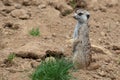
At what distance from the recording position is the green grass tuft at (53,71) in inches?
225

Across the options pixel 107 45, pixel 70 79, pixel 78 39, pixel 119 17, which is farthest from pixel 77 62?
pixel 119 17

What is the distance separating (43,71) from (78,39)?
129 cm

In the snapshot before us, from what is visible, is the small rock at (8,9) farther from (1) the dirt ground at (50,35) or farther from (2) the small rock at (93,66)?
(2) the small rock at (93,66)

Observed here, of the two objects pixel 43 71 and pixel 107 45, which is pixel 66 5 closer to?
pixel 107 45

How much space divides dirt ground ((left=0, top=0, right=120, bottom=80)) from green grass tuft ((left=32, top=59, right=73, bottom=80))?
321 mm

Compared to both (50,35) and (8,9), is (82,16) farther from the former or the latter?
(8,9)

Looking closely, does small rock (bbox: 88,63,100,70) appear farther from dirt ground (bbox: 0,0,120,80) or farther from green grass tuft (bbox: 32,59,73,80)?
green grass tuft (bbox: 32,59,73,80)

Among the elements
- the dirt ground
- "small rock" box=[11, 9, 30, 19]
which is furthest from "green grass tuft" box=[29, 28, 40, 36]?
"small rock" box=[11, 9, 30, 19]

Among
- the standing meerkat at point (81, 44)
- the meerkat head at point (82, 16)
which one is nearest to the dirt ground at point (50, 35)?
the standing meerkat at point (81, 44)

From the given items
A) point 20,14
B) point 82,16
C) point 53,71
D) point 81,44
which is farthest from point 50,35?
point 53,71

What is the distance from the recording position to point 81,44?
6762 millimetres

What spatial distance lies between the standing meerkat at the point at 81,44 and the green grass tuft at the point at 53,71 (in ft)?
3.02

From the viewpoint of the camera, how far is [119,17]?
29.9 ft

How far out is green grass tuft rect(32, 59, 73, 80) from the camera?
5711 millimetres
